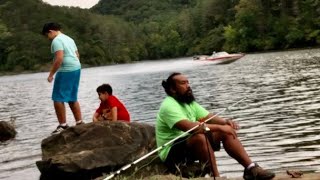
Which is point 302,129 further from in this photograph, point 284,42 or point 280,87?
point 284,42

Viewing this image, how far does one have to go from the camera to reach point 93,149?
36.6 feet

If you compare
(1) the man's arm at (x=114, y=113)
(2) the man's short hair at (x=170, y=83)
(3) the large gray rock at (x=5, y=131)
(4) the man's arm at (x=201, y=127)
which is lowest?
(3) the large gray rock at (x=5, y=131)

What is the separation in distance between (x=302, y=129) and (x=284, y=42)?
10567 centimetres

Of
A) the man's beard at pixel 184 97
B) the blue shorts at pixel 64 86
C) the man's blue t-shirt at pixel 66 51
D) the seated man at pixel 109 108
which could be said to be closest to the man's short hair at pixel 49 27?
the man's blue t-shirt at pixel 66 51

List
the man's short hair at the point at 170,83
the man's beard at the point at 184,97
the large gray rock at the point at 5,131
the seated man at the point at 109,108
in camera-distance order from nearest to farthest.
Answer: the man's short hair at the point at 170,83 → the man's beard at the point at 184,97 → the seated man at the point at 109,108 → the large gray rock at the point at 5,131

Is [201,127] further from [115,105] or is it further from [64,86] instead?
[115,105]

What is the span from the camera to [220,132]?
7.93m

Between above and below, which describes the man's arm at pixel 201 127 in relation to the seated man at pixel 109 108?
above

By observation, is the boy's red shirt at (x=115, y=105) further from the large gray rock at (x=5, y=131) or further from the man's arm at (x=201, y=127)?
the large gray rock at (x=5, y=131)

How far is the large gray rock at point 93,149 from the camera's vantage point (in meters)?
10.8

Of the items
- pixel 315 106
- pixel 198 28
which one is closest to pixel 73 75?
pixel 315 106

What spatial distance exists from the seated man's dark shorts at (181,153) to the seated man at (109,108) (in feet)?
12.9

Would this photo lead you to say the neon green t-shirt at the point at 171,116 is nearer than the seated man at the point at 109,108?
Yes

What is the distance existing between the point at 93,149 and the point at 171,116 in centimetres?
356
